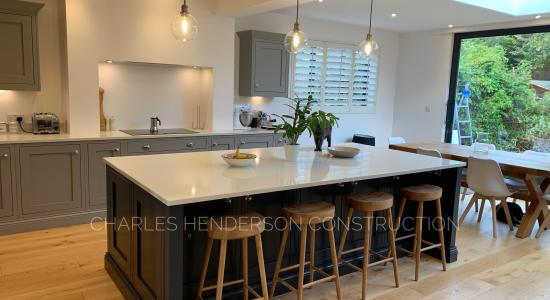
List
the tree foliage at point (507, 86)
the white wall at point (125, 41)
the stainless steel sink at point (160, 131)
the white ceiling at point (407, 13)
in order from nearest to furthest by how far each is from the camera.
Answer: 1. the white wall at point (125, 41)
2. the stainless steel sink at point (160, 131)
3. the white ceiling at point (407, 13)
4. the tree foliage at point (507, 86)

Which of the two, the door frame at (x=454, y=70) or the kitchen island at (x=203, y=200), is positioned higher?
the door frame at (x=454, y=70)

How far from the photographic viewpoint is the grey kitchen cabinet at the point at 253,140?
514cm

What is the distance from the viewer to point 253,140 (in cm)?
523

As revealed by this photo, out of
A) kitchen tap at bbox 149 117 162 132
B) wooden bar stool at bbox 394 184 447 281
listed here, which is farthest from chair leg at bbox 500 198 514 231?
kitchen tap at bbox 149 117 162 132

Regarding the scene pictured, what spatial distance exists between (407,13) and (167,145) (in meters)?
3.56

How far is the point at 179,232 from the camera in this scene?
87.6 inches

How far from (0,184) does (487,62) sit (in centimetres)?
644

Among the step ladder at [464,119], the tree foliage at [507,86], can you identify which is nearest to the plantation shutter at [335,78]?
the step ladder at [464,119]

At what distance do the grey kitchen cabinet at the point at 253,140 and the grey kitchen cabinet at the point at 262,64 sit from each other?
0.62 m

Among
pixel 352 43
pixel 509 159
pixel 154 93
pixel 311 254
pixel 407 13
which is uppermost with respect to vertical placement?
pixel 407 13

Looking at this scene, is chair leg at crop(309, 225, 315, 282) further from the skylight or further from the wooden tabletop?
the skylight

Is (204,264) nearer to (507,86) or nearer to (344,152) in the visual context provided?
(344,152)

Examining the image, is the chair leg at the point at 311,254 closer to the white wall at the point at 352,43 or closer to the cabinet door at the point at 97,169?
the cabinet door at the point at 97,169

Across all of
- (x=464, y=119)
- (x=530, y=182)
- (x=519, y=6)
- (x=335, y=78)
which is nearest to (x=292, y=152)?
(x=530, y=182)
